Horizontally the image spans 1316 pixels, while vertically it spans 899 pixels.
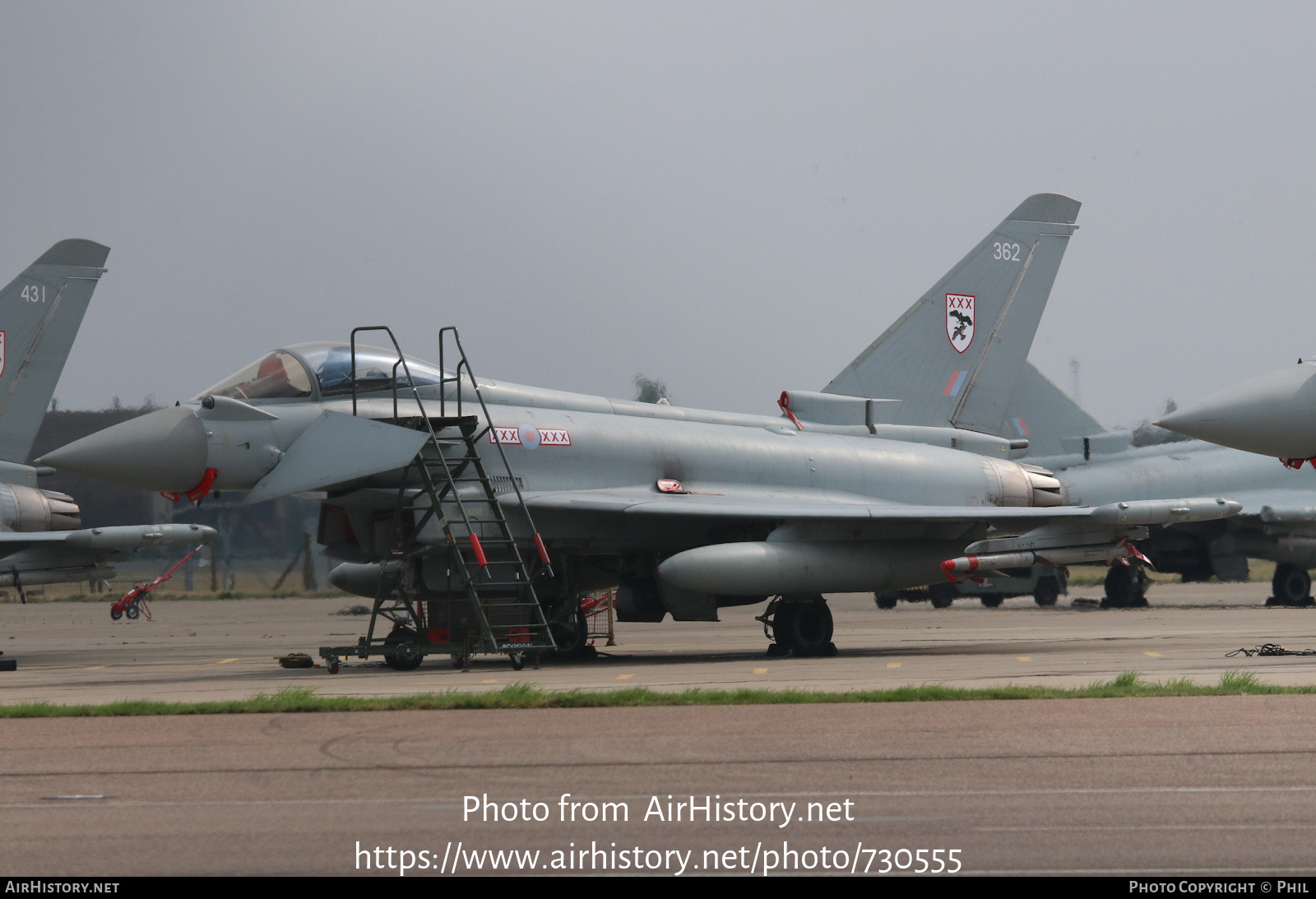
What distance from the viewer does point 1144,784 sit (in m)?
5.48

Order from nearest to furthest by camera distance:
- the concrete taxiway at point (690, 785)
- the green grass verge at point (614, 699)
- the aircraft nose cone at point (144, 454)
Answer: the concrete taxiway at point (690, 785)
the green grass verge at point (614, 699)
the aircraft nose cone at point (144, 454)

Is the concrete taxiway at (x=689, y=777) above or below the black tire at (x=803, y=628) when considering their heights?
above

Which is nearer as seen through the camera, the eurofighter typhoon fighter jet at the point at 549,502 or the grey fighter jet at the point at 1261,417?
the grey fighter jet at the point at 1261,417

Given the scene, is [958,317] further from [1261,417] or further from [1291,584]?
[1291,584]

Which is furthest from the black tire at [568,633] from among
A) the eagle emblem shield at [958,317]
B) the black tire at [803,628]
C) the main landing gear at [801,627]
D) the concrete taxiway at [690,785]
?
the eagle emblem shield at [958,317]

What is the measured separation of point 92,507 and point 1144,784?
113 ft

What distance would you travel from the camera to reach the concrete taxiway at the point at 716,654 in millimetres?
10445

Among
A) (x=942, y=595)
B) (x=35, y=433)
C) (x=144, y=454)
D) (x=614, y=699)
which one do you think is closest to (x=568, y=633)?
(x=144, y=454)

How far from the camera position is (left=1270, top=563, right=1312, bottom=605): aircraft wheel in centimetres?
2703

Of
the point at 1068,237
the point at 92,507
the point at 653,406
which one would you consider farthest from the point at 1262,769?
the point at 92,507

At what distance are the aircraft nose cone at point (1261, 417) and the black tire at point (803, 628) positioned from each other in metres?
4.75

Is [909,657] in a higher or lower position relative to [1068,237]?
lower

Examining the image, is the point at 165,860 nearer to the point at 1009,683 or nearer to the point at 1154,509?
the point at 1009,683

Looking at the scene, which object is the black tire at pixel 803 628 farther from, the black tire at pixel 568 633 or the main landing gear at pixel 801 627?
the black tire at pixel 568 633
